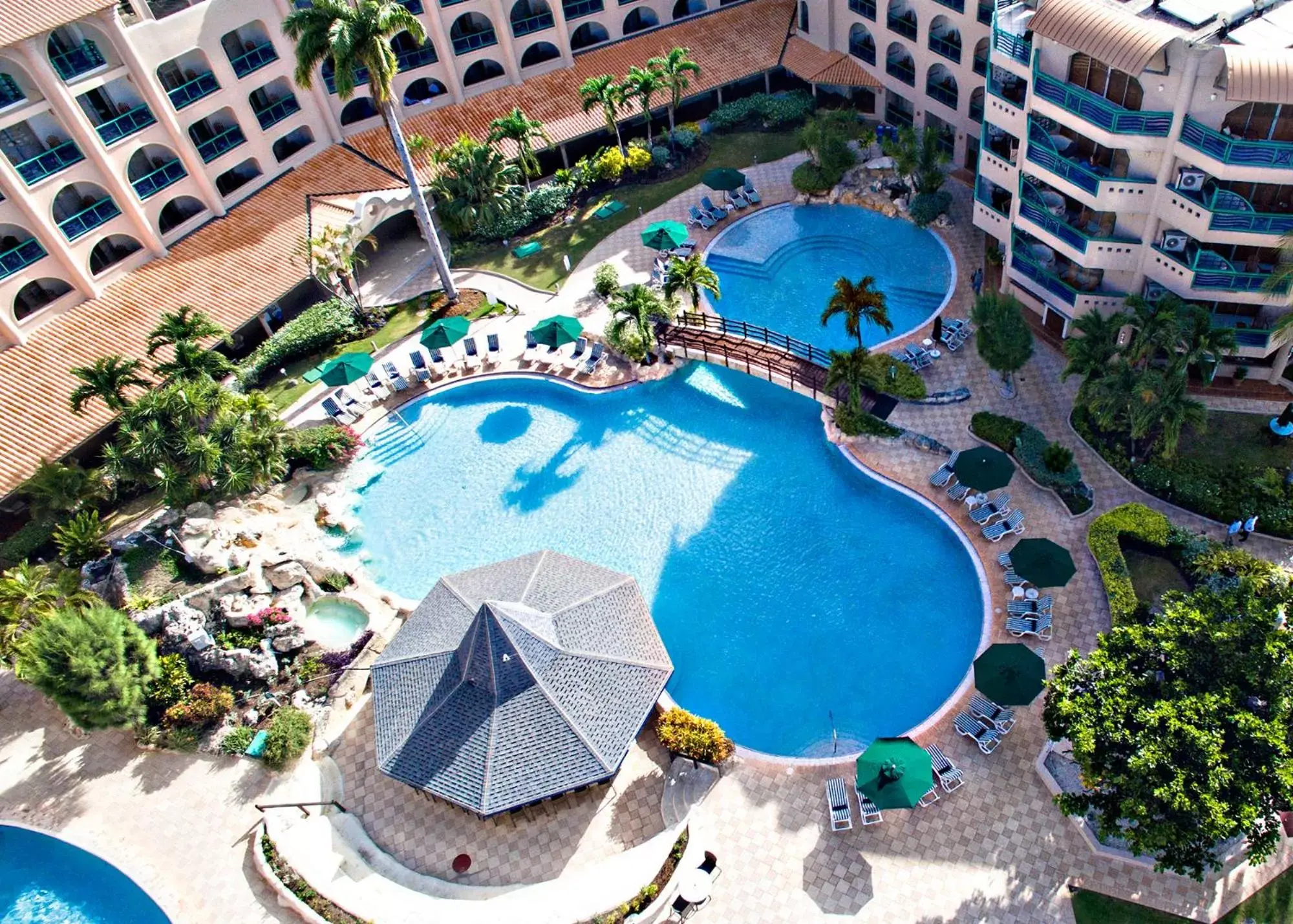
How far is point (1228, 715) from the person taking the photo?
69.7 ft

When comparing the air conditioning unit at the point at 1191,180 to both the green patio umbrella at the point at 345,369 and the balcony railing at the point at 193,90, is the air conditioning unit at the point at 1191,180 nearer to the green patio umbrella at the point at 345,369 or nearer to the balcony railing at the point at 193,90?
the green patio umbrella at the point at 345,369

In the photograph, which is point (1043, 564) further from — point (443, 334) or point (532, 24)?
point (532, 24)

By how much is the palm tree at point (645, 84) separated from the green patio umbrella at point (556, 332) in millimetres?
15041

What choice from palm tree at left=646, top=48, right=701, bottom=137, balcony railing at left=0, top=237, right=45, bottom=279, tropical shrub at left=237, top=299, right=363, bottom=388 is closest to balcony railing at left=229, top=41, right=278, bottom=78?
tropical shrub at left=237, top=299, right=363, bottom=388

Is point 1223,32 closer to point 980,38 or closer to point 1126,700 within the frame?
point 980,38

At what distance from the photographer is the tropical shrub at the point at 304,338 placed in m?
40.2

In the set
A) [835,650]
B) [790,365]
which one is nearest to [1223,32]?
[790,365]

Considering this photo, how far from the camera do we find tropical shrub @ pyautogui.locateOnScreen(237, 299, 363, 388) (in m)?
40.2

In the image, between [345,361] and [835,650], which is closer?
[835,650]

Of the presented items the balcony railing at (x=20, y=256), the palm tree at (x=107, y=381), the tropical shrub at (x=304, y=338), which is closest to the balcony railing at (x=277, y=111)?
the tropical shrub at (x=304, y=338)

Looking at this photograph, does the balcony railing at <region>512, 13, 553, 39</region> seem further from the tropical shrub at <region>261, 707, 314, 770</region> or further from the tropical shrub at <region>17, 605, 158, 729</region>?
the tropical shrub at <region>261, 707, 314, 770</region>

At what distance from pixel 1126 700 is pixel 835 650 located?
342 inches

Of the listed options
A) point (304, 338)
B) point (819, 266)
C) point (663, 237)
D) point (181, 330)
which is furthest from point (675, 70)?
point (181, 330)

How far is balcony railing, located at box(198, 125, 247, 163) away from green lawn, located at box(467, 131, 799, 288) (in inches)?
480
